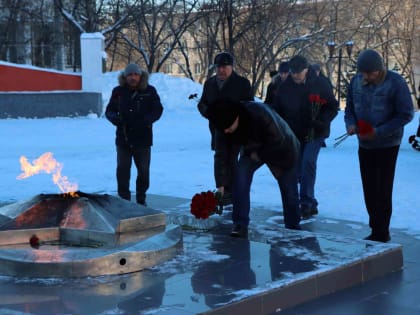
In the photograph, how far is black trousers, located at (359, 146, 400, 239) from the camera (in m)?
5.82

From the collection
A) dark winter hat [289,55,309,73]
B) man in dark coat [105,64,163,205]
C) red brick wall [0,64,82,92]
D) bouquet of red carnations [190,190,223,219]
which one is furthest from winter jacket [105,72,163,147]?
red brick wall [0,64,82,92]

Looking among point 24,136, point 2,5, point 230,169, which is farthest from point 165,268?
point 2,5

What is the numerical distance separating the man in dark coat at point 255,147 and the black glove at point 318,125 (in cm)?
111

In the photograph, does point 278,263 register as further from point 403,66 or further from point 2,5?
point 403,66

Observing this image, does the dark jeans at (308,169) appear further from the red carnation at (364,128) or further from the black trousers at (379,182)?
the red carnation at (364,128)

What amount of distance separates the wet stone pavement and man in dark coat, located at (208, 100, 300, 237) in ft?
0.87

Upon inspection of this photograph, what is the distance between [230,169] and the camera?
6.82 m

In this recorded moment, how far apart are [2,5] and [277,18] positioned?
13.3 metres

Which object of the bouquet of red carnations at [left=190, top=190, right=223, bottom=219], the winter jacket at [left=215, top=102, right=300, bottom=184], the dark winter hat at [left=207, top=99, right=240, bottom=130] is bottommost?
the bouquet of red carnations at [left=190, top=190, right=223, bottom=219]

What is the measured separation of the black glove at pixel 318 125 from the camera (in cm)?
705

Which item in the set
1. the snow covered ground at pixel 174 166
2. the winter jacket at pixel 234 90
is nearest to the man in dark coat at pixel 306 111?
the winter jacket at pixel 234 90

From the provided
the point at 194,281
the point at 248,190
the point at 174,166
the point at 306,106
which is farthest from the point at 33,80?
the point at 194,281

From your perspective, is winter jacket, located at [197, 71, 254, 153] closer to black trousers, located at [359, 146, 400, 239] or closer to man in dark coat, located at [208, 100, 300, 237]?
man in dark coat, located at [208, 100, 300, 237]

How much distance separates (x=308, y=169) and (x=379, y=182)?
1317mm
